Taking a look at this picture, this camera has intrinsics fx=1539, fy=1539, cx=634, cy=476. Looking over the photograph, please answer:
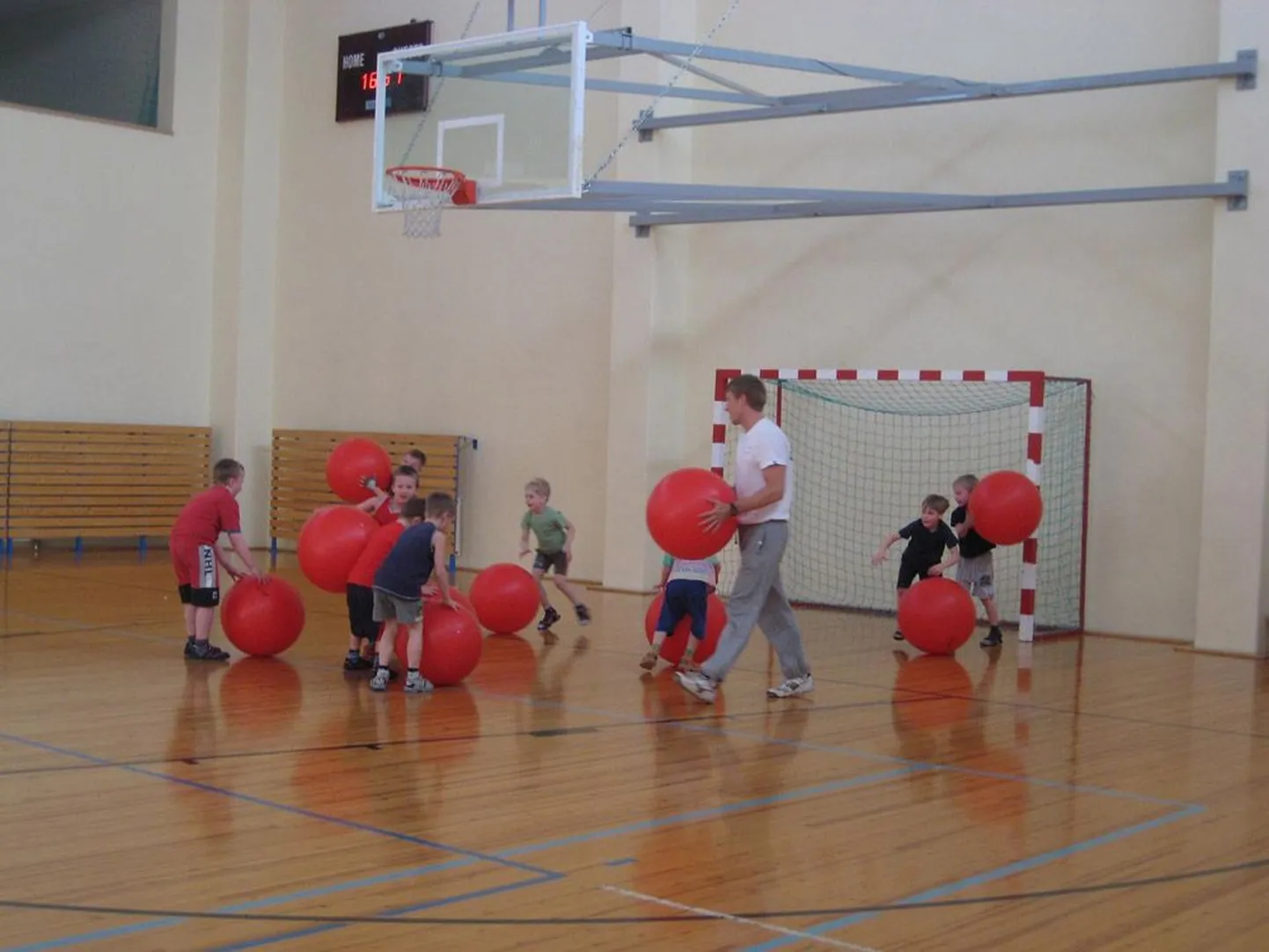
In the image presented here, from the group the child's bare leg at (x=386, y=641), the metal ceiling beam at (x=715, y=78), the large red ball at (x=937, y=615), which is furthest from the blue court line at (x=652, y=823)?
the metal ceiling beam at (x=715, y=78)

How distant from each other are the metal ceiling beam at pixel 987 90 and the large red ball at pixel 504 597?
5.03 metres

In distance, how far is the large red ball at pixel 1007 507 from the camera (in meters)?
11.5

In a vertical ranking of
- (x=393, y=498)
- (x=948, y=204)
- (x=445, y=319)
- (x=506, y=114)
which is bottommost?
(x=393, y=498)

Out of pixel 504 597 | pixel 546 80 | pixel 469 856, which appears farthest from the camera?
pixel 546 80

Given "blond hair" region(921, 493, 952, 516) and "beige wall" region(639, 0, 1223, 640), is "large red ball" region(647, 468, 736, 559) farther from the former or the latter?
"beige wall" region(639, 0, 1223, 640)

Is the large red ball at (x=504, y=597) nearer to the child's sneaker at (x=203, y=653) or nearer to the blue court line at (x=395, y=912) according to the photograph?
the child's sneaker at (x=203, y=653)

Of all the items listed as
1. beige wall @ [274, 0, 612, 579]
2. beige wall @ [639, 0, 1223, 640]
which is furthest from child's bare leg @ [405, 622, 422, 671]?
beige wall @ [274, 0, 612, 579]

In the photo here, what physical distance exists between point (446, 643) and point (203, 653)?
1.91 metres

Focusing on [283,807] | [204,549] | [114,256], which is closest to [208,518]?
[204,549]

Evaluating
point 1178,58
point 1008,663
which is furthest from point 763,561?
point 1178,58

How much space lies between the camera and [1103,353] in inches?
508

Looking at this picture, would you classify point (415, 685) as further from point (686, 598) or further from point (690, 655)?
point (690, 655)

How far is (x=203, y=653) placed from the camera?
959 cm

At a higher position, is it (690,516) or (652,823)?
(690,516)
